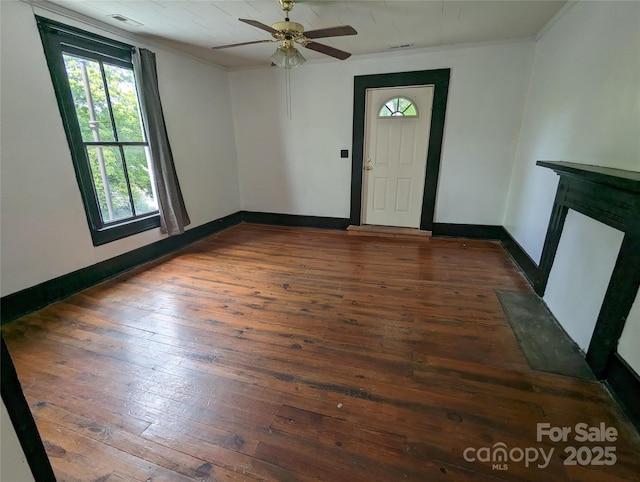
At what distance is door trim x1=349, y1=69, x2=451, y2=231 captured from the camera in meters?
3.94

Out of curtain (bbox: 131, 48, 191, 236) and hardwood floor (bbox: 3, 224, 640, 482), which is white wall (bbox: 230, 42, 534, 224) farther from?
hardwood floor (bbox: 3, 224, 640, 482)

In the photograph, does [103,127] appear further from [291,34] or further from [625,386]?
[625,386]

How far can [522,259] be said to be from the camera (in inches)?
128

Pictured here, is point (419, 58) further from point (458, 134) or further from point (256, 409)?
point (256, 409)

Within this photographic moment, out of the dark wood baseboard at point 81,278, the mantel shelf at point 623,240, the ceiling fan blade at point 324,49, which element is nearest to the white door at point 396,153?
the ceiling fan blade at point 324,49

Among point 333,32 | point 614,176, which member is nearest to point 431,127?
point 333,32

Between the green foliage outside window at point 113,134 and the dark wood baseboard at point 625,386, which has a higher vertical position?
the green foliage outside window at point 113,134

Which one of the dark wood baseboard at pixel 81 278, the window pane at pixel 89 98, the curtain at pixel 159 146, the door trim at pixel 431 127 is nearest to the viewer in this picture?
the dark wood baseboard at pixel 81 278

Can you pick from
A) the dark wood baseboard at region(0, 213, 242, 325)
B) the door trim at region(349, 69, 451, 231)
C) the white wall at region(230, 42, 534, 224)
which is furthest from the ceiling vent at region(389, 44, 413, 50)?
the dark wood baseboard at region(0, 213, 242, 325)

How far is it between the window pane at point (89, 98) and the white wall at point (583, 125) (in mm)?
4338

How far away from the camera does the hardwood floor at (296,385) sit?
1354 millimetres

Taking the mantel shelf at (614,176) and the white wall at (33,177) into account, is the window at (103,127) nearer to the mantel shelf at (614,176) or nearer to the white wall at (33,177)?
the white wall at (33,177)

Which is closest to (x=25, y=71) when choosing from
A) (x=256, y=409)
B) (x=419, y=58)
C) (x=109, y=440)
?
(x=109, y=440)

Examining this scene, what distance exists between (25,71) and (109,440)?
290cm
